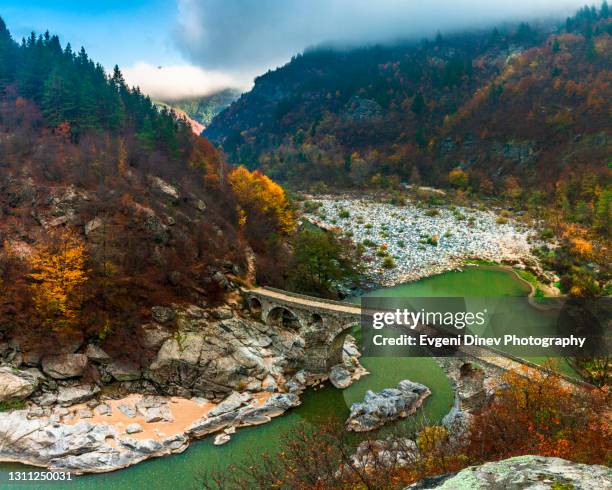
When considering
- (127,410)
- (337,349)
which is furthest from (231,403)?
(337,349)

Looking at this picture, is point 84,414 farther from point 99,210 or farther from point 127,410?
point 99,210

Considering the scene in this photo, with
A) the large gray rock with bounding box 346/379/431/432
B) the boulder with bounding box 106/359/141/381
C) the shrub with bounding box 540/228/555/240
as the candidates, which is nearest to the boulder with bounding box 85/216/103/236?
the boulder with bounding box 106/359/141/381

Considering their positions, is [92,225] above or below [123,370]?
above

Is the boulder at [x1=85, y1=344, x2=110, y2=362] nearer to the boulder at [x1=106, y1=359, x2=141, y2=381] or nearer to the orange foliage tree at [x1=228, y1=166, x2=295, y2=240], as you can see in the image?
the boulder at [x1=106, y1=359, x2=141, y2=381]

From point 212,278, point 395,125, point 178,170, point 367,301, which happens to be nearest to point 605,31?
point 395,125

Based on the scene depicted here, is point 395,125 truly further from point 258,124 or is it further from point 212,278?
point 212,278
